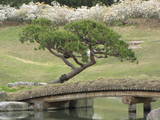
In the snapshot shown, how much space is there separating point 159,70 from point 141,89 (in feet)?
51.9

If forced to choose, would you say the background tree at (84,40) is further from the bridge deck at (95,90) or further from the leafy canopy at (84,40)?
the bridge deck at (95,90)

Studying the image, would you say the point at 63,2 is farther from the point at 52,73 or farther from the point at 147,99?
the point at 147,99

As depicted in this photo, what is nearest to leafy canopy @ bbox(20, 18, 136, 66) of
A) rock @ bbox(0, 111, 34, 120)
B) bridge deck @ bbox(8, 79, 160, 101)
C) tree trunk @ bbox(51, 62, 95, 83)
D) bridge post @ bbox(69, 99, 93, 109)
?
tree trunk @ bbox(51, 62, 95, 83)

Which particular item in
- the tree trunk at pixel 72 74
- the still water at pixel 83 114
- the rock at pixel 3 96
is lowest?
the still water at pixel 83 114

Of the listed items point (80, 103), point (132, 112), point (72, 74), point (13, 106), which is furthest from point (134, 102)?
point (13, 106)

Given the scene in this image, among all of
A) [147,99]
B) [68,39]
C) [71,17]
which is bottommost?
[147,99]

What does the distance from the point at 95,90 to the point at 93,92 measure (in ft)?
1.28

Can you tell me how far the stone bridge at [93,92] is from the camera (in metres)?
34.6

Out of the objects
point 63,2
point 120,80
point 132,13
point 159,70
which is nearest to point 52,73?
point 159,70

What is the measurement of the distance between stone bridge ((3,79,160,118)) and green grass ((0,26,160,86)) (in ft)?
23.6

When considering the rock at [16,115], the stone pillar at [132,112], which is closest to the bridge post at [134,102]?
the stone pillar at [132,112]

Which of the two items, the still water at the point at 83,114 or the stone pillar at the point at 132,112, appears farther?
the stone pillar at the point at 132,112

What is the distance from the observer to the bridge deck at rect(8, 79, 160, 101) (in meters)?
34.4

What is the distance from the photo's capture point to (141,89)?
113 feet
